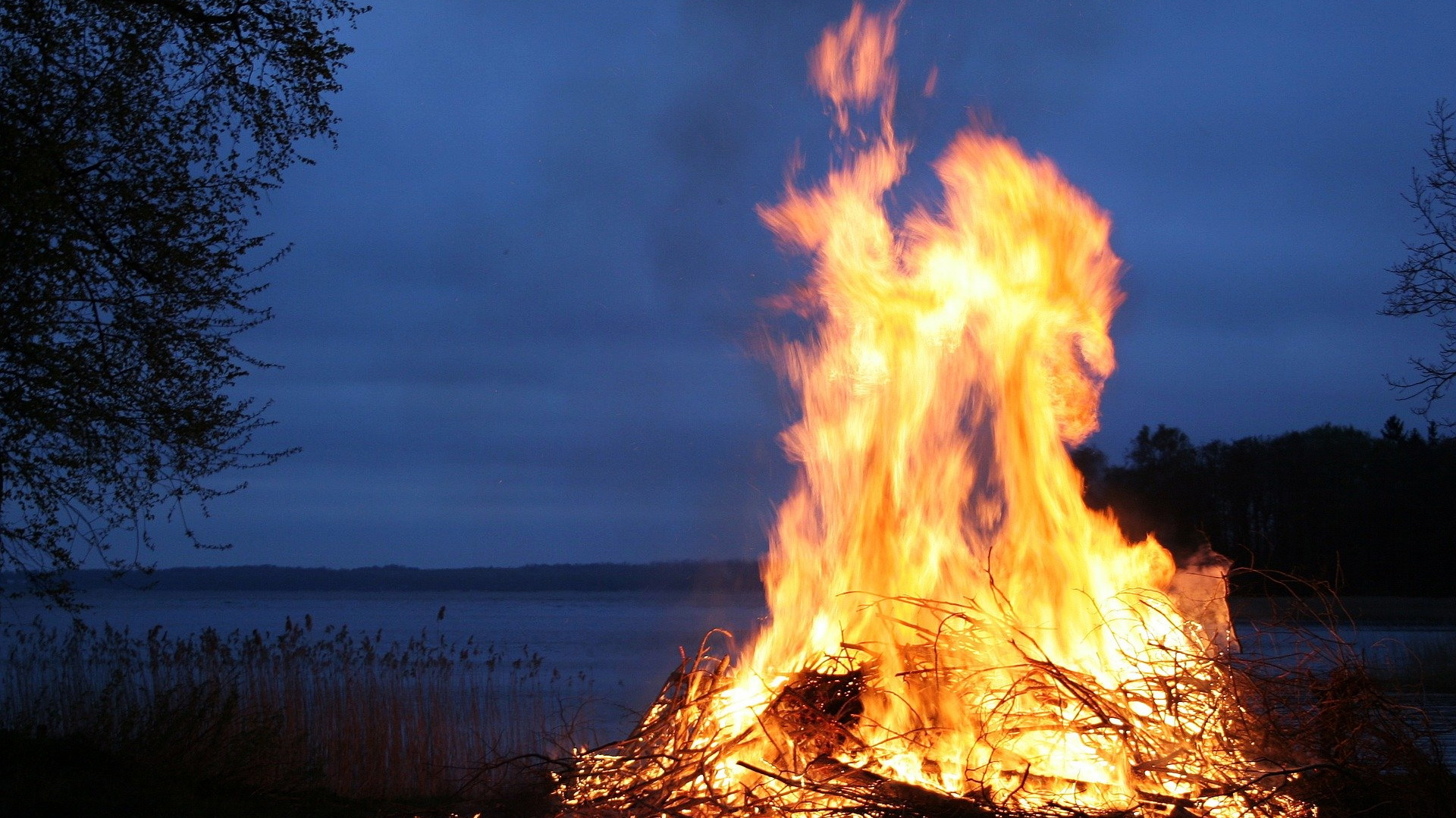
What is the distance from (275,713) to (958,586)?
21.6ft

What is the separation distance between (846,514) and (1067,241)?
1952 millimetres

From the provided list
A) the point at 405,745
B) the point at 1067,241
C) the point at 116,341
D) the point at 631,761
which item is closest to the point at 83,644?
the point at 405,745

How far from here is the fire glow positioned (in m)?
4.05

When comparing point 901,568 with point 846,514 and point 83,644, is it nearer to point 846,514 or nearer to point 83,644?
point 846,514

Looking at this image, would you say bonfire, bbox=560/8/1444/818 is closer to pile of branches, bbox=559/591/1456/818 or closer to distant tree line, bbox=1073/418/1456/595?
pile of branches, bbox=559/591/1456/818

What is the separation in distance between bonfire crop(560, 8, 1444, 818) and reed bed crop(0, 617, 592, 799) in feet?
11.0

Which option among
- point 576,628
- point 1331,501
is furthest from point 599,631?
point 1331,501

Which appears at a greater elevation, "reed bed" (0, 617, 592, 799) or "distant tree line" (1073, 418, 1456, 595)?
"distant tree line" (1073, 418, 1456, 595)

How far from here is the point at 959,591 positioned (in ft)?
17.1

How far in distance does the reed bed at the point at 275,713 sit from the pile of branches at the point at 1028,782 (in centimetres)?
347

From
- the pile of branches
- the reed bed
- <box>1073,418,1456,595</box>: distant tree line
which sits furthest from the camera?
<box>1073,418,1456,595</box>: distant tree line

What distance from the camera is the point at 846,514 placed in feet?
18.4

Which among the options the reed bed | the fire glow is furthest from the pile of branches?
the reed bed

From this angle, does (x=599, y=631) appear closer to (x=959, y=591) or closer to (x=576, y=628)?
(x=576, y=628)
